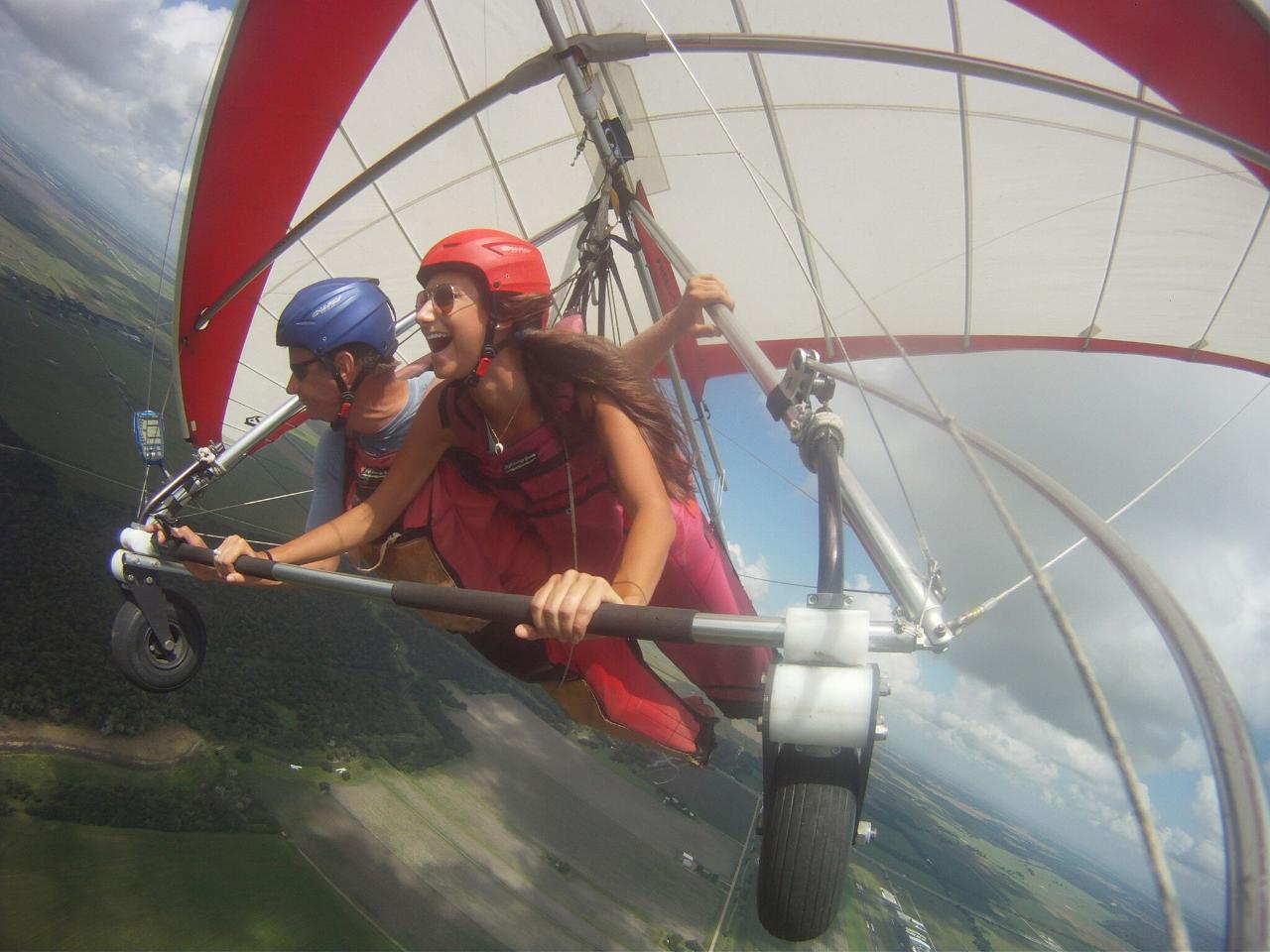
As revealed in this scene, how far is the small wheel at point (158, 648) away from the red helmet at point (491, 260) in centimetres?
222

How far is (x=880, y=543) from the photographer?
1.47 metres

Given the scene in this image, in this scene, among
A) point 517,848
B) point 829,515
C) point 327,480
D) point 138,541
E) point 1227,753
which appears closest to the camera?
point 1227,753

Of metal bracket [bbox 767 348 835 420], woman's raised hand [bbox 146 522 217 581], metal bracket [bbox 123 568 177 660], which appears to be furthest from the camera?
metal bracket [bbox 123 568 177 660]

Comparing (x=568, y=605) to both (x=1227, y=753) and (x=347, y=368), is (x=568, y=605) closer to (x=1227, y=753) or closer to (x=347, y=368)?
(x=1227, y=753)

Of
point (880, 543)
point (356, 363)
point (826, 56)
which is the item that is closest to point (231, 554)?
point (356, 363)

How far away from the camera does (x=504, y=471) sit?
217 cm

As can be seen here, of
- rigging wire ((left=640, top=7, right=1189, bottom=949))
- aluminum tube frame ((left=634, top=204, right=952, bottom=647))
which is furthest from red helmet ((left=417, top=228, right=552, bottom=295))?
rigging wire ((left=640, top=7, right=1189, bottom=949))

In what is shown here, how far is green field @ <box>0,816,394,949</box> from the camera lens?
84.7 feet

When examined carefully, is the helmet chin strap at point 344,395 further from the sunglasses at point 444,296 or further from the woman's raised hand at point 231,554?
the sunglasses at point 444,296

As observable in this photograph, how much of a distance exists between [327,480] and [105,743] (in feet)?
128

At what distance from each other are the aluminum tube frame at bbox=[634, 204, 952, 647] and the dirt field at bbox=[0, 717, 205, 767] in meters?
39.3

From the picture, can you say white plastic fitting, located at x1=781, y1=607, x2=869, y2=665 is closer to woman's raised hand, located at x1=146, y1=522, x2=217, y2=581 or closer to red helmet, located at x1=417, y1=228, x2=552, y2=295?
red helmet, located at x1=417, y1=228, x2=552, y2=295

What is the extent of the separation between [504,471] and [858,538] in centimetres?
112

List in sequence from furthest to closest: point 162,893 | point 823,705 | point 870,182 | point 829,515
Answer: point 162,893 < point 870,182 < point 829,515 < point 823,705
